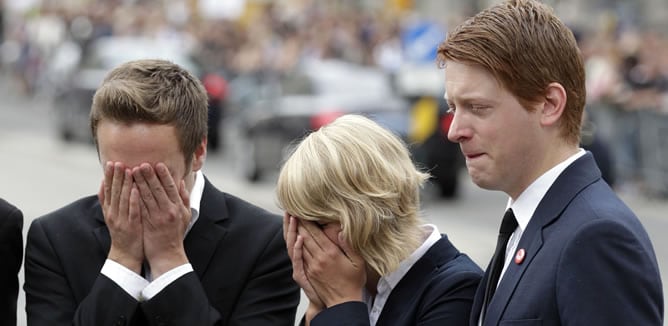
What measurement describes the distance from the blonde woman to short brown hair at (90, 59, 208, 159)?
0.34 metres

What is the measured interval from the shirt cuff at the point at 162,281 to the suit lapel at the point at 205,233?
0.18 metres

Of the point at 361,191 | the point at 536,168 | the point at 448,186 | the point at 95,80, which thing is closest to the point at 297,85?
the point at 448,186

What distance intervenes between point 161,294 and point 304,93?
46.0ft

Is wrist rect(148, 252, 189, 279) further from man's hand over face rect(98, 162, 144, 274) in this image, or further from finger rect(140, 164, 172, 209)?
finger rect(140, 164, 172, 209)

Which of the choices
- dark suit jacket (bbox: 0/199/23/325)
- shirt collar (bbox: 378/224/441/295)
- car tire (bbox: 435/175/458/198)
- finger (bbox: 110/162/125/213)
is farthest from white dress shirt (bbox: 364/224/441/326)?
car tire (bbox: 435/175/458/198)

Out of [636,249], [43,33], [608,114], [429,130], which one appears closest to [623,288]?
[636,249]

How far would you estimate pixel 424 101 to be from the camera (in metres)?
15.8

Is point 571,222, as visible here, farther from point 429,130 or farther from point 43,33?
point 43,33

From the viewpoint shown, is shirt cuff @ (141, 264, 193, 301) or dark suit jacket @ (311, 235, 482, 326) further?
shirt cuff @ (141, 264, 193, 301)

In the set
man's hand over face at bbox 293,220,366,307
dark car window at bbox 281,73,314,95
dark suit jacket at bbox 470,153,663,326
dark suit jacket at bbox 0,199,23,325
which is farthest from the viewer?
dark car window at bbox 281,73,314,95

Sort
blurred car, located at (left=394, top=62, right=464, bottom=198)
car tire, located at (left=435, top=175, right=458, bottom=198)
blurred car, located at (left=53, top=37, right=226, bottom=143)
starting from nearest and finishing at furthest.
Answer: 1. blurred car, located at (left=394, top=62, right=464, bottom=198)
2. car tire, located at (left=435, top=175, right=458, bottom=198)
3. blurred car, located at (left=53, top=37, right=226, bottom=143)

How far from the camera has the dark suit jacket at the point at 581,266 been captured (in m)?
3.03

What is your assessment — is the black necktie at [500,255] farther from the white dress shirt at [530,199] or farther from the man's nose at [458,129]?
the man's nose at [458,129]

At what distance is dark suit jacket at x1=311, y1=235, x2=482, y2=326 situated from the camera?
350cm
